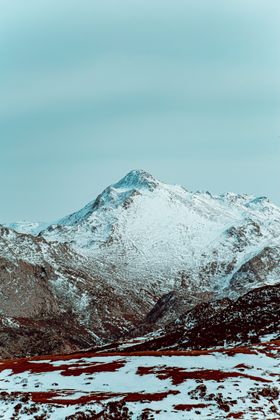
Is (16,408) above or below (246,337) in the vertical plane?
above

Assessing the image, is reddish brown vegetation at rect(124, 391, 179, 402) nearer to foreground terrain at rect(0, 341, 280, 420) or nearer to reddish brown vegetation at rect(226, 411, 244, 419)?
foreground terrain at rect(0, 341, 280, 420)

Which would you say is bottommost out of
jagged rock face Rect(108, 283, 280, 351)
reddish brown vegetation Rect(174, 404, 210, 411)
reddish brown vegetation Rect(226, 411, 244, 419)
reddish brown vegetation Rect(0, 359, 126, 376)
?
jagged rock face Rect(108, 283, 280, 351)

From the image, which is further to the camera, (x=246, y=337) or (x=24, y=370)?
(x=246, y=337)

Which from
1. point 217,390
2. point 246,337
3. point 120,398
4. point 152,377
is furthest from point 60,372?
point 246,337

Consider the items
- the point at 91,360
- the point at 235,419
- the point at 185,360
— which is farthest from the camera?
the point at 91,360

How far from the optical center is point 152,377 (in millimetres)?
64875

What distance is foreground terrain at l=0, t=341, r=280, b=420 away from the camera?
5172cm

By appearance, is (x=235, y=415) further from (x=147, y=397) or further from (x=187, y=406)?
(x=147, y=397)

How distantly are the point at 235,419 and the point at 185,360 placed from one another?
975 inches

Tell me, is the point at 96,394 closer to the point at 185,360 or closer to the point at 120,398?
the point at 120,398

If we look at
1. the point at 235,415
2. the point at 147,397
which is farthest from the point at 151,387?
the point at 235,415

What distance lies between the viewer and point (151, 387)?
60688 millimetres

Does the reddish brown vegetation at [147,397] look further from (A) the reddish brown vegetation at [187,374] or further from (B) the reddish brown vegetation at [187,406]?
(A) the reddish brown vegetation at [187,374]

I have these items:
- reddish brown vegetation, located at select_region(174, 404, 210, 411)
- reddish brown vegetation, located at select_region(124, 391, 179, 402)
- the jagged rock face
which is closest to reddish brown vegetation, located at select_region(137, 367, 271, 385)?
reddish brown vegetation, located at select_region(124, 391, 179, 402)
